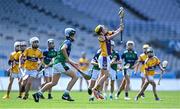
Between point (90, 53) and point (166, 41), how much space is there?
5411 millimetres

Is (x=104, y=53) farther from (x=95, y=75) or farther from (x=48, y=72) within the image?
(x=48, y=72)

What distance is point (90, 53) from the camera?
160ft

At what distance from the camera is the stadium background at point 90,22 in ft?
157

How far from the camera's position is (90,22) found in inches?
2019

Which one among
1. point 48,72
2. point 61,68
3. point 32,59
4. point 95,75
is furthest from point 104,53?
point 48,72

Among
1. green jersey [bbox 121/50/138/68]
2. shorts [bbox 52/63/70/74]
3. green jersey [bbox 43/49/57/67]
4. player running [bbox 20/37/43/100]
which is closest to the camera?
shorts [bbox 52/63/70/74]

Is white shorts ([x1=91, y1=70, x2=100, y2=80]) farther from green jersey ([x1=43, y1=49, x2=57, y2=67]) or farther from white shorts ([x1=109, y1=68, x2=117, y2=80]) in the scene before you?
green jersey ([x1=43, y1=49, x2=57, y2=67])

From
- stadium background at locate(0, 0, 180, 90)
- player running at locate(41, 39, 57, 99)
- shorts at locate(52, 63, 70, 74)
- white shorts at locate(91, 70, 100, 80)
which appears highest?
stadium background at locate(0, 0, 180, 90)

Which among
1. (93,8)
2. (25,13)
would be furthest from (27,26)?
(93,8)

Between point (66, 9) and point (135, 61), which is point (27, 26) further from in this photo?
point (135, 61)

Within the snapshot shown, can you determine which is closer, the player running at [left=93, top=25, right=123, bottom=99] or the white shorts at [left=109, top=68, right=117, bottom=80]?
the player running at [left=93, top=25, right=123, bottom=99]

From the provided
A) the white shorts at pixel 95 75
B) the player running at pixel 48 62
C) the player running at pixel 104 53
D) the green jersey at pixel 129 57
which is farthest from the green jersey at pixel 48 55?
the player running at pixel 104 53

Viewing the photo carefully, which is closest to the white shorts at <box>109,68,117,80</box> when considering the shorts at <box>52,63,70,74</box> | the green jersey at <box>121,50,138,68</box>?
the green jersey at <box>121,50,138,68</box>

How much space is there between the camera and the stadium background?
48000mm
